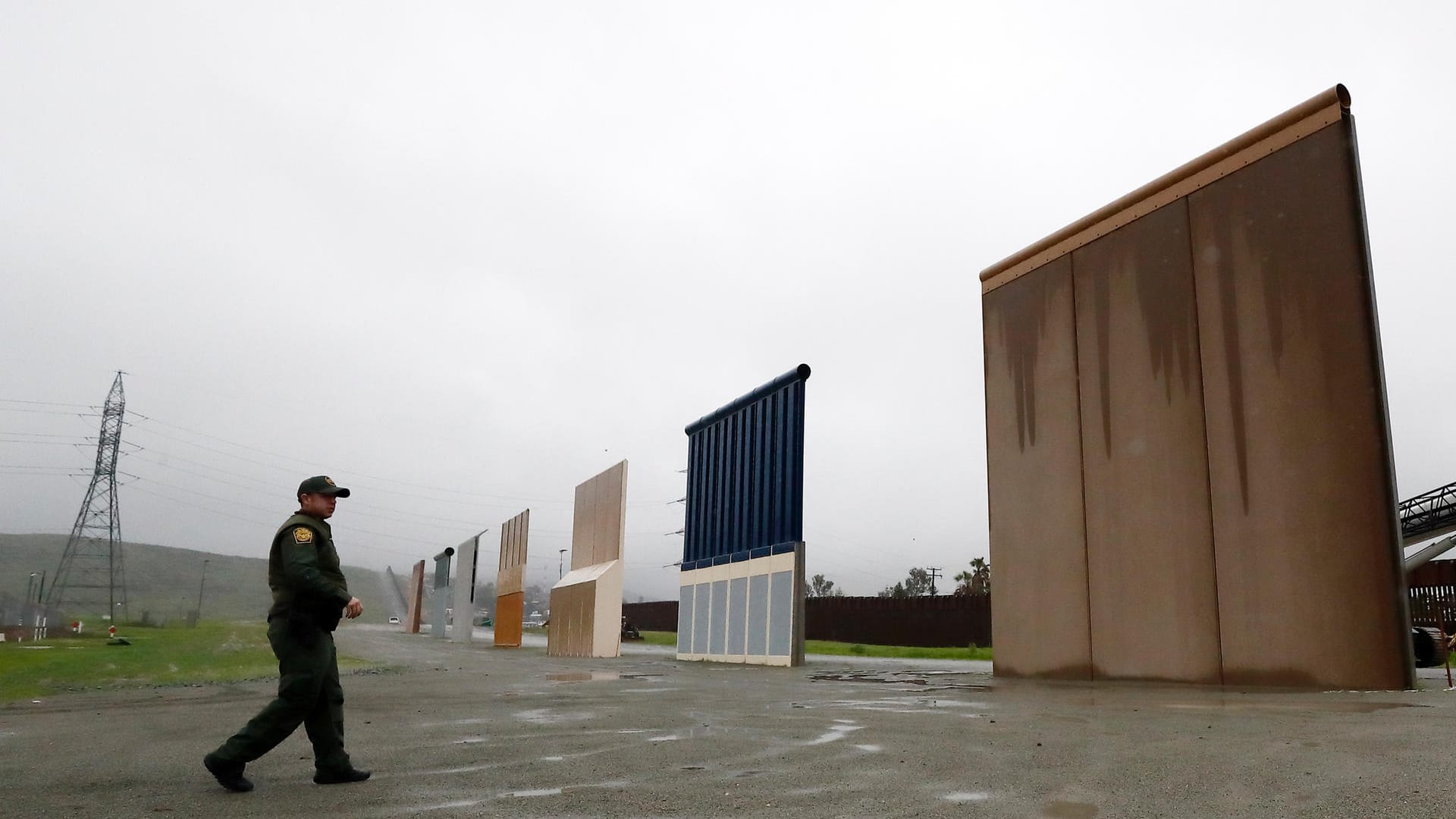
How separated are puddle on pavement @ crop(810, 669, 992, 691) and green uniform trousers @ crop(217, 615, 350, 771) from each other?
7.88 m

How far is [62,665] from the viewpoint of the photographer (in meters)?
16.7

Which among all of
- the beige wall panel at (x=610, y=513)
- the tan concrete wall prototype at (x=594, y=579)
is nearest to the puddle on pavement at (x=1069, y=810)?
the tan concrete wall prototype at (x=594, y=579)

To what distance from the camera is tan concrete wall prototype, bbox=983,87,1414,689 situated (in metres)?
10.4

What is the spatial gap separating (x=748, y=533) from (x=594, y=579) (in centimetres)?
714

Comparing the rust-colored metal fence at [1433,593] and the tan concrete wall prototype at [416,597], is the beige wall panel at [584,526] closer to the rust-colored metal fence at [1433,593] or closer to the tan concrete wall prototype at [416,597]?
the rust-colored metal fence at [1433,593]

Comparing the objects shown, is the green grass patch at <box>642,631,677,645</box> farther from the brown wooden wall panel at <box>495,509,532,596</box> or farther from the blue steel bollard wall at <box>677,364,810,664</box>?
the blue steel bollard wall at <box>677,364,810,664</box>

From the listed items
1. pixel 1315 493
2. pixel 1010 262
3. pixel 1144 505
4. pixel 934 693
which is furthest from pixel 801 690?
pixel 1010 262

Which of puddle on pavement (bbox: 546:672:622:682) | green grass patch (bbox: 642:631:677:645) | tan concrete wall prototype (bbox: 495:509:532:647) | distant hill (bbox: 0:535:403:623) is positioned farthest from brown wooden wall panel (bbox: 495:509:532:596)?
distant hill (bbox: 0:535:403:623)

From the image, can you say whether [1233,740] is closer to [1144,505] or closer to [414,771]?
[414,771]

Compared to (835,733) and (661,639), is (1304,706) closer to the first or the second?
(835,733)

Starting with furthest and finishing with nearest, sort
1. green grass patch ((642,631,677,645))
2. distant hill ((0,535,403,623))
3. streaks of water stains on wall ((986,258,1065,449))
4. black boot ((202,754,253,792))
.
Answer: distant hill ((0,535,403,623)) → green grass patch ((642,631,677,645)) → streaks of water stains on wall ((986,258,1065,449)) → black boot ((202,754,253,792))

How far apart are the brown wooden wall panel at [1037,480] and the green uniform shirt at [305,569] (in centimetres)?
1149

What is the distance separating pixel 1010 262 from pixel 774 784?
1330 centimetres

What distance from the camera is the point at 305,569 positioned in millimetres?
4793
